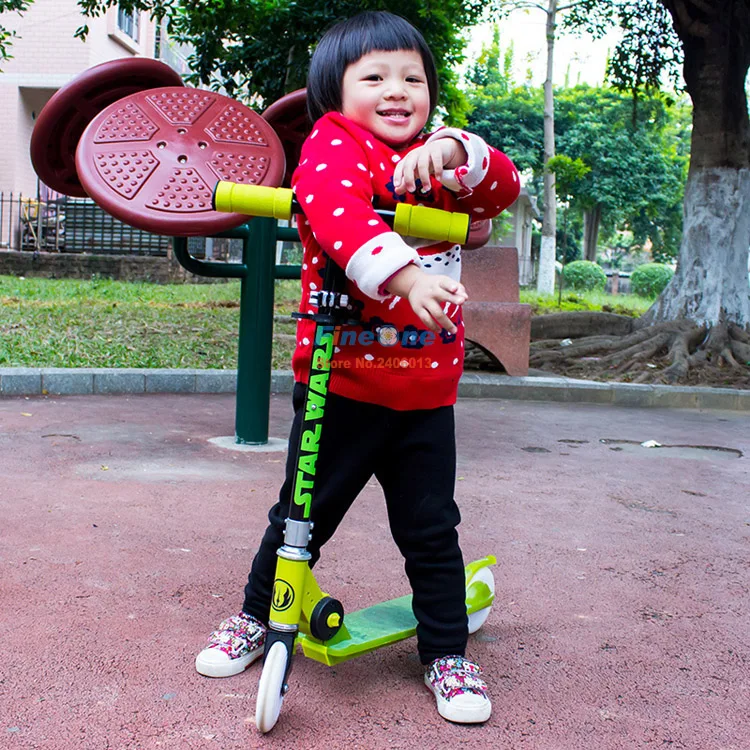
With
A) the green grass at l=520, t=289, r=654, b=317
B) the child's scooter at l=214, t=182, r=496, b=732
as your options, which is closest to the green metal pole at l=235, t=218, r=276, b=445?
the child's scooter at l=214, t=182, r=496, b=732

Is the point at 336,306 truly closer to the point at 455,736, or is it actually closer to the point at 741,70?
the point at 455,736

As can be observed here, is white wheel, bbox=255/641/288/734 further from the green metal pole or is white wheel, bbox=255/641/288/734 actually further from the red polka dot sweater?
the green metal pole

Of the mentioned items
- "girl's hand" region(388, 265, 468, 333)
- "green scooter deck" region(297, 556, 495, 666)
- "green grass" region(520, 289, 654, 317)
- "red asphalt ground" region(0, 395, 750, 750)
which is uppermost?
"girl's hand" region(388, 265, 468, 333)

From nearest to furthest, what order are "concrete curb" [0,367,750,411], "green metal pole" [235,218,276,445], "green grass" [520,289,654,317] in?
"green metal pole" [235,218,276,445], "concrete curb" [0,367,750,411], "green grass" [520,289,654,317]

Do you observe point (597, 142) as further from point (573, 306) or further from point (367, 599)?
point (367, 599)

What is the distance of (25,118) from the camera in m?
17.9

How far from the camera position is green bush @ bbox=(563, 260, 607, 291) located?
29.1 meters

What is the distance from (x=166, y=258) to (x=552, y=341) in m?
7.68

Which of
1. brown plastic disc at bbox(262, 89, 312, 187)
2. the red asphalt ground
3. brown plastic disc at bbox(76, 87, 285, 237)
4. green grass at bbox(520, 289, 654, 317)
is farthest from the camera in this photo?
green grass at bbox(520, 289, 654, 317)

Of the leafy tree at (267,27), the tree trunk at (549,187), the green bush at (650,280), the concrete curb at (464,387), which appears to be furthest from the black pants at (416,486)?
the green bush at (650,280)

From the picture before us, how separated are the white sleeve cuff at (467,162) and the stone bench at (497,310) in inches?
Answer: 205

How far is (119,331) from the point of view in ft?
24.2

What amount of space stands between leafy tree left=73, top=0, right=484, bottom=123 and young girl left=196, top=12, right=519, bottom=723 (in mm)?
5938

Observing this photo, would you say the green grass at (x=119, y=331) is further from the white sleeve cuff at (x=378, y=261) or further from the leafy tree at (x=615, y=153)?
the leafy tree at (x=615, y=153)
